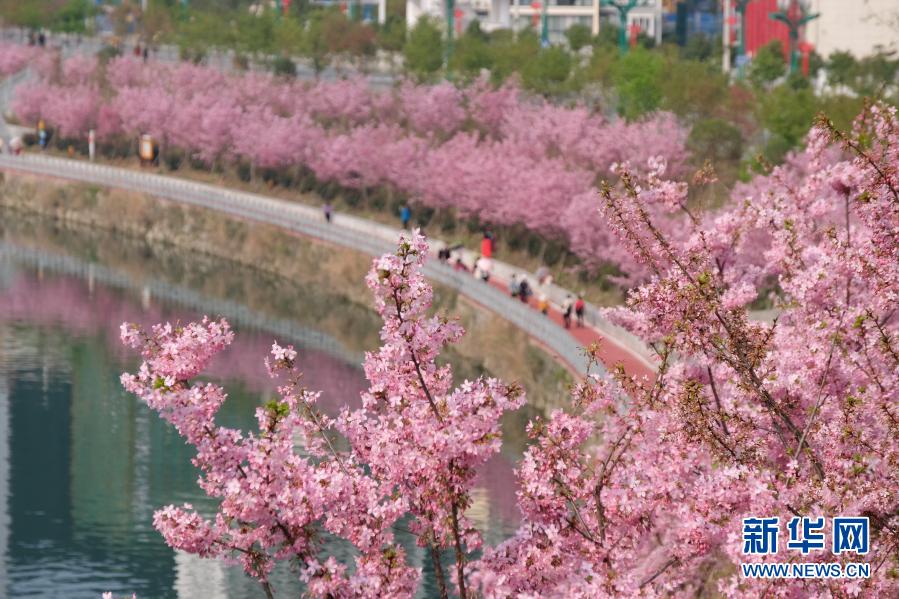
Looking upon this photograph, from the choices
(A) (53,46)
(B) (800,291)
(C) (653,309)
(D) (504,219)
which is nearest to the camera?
(C) (653,309)

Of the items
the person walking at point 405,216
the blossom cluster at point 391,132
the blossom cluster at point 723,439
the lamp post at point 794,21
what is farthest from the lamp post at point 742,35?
the blossom cluster at point 723,439

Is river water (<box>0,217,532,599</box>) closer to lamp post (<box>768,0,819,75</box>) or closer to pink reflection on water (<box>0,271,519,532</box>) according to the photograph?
pink reflection on water (<box>0,271,519,532</box>)

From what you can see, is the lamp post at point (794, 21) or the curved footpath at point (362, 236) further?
the lamp post at point (794, 21)

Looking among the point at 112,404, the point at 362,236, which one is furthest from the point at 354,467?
the point at 362,236

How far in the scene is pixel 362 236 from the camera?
84.4m

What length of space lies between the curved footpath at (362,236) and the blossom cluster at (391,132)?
11.1ft

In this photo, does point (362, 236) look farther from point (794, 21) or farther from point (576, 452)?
point (576, 452)

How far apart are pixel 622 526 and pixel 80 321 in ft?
218

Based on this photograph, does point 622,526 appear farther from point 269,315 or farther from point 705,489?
point 269,315

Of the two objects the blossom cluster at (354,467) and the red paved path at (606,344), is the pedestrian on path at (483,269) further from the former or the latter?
the blossom cluster at (354,467)

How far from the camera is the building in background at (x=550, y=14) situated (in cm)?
17400

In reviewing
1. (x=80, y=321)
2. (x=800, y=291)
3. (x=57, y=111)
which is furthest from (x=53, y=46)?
(x=800, y=291)

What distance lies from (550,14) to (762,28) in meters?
32.5

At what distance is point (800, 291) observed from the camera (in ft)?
73.6
